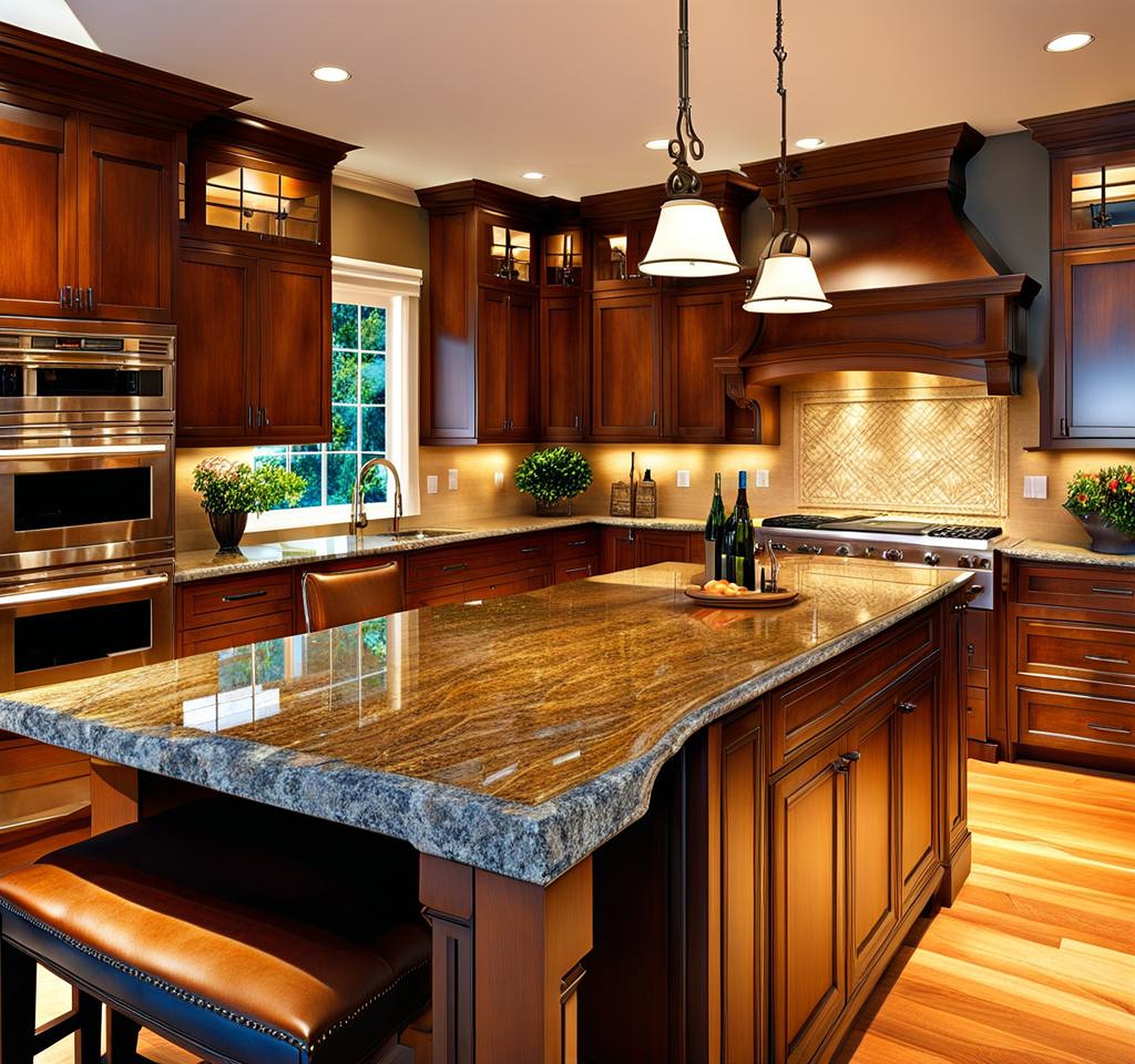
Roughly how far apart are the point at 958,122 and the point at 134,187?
11.8 ft

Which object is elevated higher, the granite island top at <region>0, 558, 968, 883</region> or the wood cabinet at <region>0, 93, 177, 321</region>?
the wood cabinet at <region>0, 93, 177, 321</region>

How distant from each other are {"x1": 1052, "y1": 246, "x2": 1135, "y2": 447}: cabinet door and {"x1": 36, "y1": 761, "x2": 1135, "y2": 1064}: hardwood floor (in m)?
1.72

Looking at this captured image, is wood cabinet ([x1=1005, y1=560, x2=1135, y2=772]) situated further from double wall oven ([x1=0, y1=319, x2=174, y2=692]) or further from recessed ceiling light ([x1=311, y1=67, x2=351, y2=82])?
double wall oven ([x1=0, y1=319, x2=174, y2=692])

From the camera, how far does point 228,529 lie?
14.3 ft

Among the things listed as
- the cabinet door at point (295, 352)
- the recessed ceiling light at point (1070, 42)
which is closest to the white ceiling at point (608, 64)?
the recessed ceiling light at point (1070, 42)

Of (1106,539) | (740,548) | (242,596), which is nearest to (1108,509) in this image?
(1106,539)

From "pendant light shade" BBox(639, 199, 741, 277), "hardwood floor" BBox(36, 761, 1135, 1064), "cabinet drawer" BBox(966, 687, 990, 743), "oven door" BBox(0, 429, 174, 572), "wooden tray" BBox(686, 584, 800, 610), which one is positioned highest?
"pendant light shade" BBox(639, 199, 741, 277)

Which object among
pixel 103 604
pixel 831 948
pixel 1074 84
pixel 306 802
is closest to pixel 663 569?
pixel 831 948

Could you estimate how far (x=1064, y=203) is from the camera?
4.54m

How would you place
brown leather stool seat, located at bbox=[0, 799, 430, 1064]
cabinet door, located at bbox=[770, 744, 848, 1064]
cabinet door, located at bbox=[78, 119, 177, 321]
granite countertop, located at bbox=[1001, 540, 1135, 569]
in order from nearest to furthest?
1. brown leather stool seat, located at bbox=[0, 799, 430, 1064]
2. cabinet door, located at bbox=[770, 744, 848, 1064]
3. cabinet door, located at bbox=[78, 119, 177, 321]
4. granite countertop, located at bbox=[1001, 540, 1135, 569]

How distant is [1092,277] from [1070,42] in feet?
3.94

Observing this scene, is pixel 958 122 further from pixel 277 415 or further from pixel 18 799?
pixel 18 799

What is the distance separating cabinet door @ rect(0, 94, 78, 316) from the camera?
332 centimetres

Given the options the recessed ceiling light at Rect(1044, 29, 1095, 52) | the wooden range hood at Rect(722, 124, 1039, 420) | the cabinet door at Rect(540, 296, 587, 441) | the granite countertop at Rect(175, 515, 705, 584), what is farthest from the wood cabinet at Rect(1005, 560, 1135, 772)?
the cabinet door at Rect(540, 296, 587, 441)
